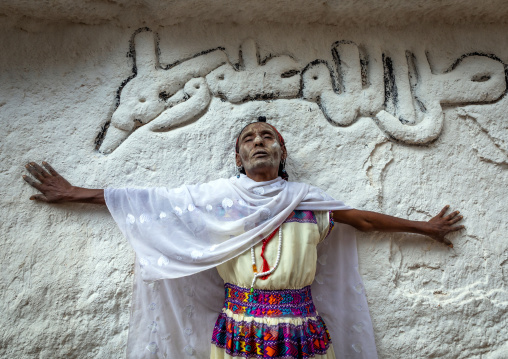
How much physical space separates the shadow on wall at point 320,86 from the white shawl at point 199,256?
17.5 inches

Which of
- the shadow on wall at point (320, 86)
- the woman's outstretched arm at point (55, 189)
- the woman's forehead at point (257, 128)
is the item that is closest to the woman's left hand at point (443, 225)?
the shadow on wall at point (320, 86)

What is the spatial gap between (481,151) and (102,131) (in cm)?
197

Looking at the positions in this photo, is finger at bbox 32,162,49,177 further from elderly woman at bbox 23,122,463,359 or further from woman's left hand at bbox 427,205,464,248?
woman's left hand at bbox 427,205,464,248

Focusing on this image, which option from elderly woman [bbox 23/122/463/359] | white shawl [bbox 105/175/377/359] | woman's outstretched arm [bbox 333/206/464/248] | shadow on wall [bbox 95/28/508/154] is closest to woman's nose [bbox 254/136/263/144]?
elderly woman [bbox 23/122/463/359]

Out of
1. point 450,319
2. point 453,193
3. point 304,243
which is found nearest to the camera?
point 304,243

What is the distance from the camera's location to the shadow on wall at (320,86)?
7.47ft

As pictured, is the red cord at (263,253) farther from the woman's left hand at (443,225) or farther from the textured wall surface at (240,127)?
the woman's left hand at (443,225)

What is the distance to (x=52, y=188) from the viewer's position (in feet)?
6.70

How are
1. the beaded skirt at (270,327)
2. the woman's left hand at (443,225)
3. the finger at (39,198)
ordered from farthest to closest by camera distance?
the woman's left hand at (443,225) < the finger at (39,198) < the beaded skirt at (270,327)

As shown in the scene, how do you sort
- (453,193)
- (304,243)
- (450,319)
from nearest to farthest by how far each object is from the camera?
(304,243) < (450,319) < (453,193)

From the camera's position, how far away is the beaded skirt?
1792mm

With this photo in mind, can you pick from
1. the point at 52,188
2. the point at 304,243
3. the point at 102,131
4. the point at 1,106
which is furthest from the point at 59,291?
the point at 304,243

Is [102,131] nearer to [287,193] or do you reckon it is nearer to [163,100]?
[163,100]

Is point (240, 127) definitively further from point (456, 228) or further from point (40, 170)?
point (456, 228)
